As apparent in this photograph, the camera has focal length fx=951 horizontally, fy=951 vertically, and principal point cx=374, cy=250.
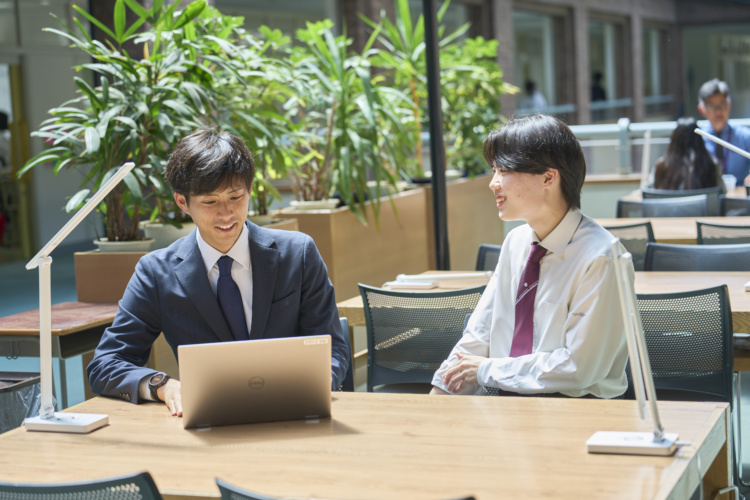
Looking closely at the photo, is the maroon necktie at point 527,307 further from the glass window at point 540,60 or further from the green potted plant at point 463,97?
the glass window at point 540,60

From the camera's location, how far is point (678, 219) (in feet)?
17.2

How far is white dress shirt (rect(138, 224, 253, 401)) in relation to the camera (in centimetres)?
238

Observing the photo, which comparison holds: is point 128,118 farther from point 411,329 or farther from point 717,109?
point 717,109

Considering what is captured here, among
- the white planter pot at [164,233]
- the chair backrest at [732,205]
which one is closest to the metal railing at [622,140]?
the chair backrest at [732,205]

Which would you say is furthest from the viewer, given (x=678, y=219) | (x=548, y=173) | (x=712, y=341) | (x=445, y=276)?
(x=678, y=219)

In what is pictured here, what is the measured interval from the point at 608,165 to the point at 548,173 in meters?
7.76

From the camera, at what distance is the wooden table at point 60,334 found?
338 cm

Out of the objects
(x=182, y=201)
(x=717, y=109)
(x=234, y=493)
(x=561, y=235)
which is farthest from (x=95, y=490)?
(x=717, y=109)

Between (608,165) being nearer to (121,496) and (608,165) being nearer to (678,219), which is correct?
(678,219)

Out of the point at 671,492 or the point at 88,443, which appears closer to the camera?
the point at 671,492

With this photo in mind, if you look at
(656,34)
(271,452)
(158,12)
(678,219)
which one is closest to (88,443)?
(271,452)

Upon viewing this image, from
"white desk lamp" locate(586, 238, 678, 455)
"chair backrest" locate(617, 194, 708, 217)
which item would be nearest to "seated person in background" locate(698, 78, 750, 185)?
"chair backrest" locate(617, 194, 708, 217)

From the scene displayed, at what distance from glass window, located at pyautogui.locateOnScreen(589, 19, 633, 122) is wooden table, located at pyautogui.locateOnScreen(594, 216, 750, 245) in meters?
14.3

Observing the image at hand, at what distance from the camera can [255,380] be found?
6.46 ft
